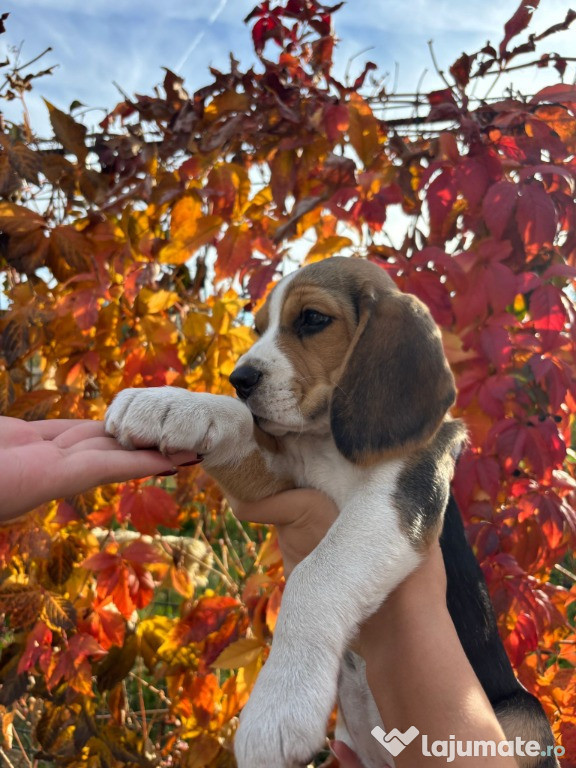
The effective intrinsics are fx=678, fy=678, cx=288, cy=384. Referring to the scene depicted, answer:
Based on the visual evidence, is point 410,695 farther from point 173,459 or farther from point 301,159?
point 301,159

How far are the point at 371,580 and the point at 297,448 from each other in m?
0.64

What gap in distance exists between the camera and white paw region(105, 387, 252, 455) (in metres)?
1.90

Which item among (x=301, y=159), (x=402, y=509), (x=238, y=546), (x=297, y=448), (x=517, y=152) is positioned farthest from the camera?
(x=238, y=546)

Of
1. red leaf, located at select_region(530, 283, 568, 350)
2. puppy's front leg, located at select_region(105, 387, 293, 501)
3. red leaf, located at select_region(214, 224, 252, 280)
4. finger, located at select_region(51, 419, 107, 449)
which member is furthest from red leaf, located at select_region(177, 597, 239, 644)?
red leaf, located at select_region(530, 283, 568, 350)

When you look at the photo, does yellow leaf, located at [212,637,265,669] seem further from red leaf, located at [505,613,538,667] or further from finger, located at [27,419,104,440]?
finger, located at [27,419,104,440]

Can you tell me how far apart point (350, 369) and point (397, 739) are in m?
1.14

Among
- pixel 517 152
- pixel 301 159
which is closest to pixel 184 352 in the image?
pixel 301 159

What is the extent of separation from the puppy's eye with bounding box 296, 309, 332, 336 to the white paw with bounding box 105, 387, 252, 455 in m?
0.47

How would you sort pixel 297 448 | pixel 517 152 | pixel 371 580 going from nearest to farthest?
pixel 371 580
pixel 297 448
pixel 517 152

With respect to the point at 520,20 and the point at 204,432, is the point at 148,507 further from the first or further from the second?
the point at 520,20

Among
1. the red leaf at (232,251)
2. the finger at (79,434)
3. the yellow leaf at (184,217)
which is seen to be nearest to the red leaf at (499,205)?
the red leaf at (232,251)

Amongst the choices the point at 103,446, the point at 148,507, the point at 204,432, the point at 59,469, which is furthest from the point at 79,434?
the point at 148,507

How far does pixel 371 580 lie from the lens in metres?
1.87

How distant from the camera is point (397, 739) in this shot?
2020 millimetres
